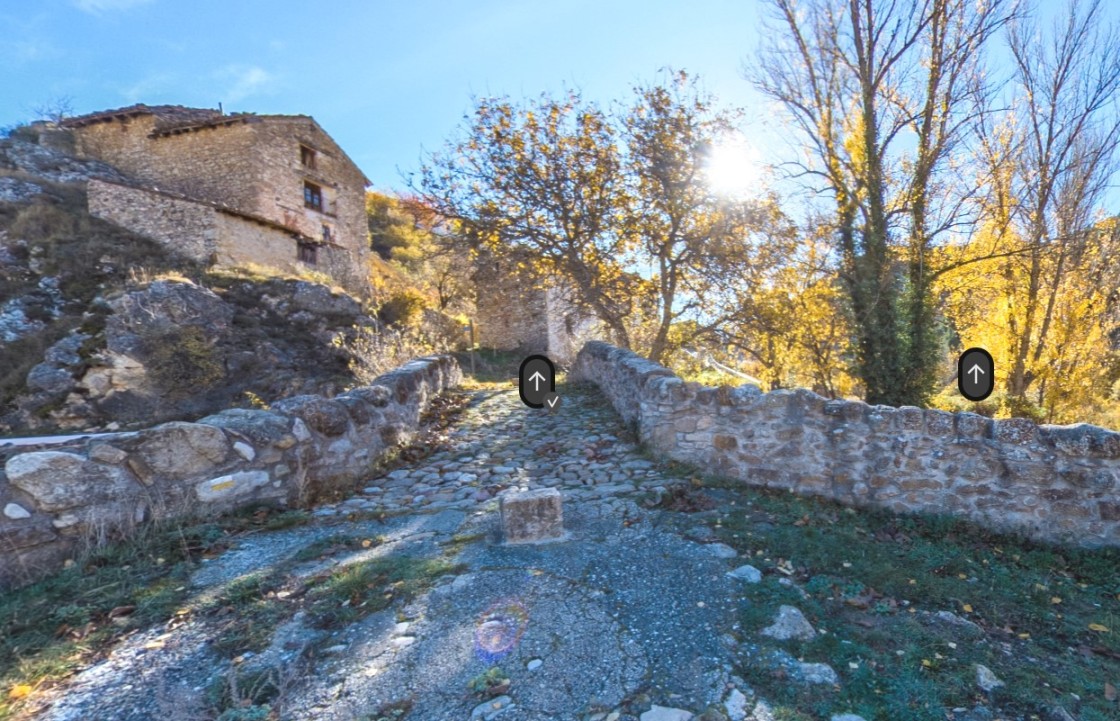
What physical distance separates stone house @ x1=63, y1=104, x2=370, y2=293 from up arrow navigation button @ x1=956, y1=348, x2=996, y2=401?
19.9m

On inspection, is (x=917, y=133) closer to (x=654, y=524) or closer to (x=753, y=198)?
(x=753, y=198)

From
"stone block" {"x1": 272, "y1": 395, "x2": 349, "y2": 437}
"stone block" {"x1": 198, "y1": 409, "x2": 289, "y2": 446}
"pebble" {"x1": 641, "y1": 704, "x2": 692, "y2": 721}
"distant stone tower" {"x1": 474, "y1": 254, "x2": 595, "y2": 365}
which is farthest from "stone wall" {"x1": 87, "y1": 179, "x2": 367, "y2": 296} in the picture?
"pebble" {"x1": 641, "y1": 704, "x2": 692, "y2": 721}

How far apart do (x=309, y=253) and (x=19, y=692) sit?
21002 mm

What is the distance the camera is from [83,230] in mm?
15867

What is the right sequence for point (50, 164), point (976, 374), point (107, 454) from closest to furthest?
point (107, 454) → point (976, 374) → point (50, 164)

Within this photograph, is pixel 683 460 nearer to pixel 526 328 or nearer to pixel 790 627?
pixel 790 627

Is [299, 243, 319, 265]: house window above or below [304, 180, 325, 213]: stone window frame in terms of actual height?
below

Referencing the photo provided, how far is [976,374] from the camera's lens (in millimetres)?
8422

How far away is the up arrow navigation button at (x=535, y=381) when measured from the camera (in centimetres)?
801

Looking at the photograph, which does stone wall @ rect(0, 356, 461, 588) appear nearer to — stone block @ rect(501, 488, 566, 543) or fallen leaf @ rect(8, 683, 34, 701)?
fallen leaf @ rect(8, 683, 34, 701)

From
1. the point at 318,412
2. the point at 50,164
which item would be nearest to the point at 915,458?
the point at 318,412

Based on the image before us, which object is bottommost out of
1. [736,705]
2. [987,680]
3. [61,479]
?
[987,680]

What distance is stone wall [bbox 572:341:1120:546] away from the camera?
3.76m

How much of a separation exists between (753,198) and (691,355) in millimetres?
3661
